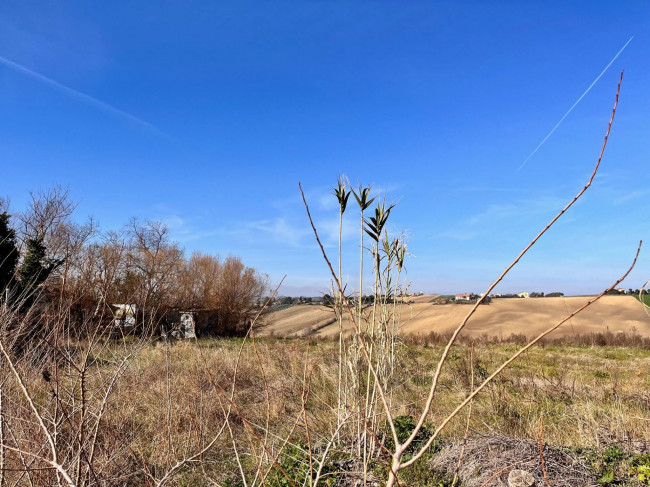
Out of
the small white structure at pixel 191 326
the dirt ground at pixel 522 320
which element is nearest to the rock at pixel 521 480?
the small white structure at pixel 191 326

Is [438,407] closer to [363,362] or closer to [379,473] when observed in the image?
[363,362]

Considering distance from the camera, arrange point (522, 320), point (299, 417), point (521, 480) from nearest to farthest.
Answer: point (299, 417) → point (521, 480) → point (522, 320)

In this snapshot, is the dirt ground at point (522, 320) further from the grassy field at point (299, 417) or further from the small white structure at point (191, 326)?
the small white structure at point (191, 326)

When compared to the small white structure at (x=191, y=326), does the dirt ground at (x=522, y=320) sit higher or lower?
lower

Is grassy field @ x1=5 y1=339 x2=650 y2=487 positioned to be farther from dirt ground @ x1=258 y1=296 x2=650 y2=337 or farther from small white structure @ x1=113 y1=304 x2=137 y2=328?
dirt ground @ x1=258 y1=296 x2=650 y2=337

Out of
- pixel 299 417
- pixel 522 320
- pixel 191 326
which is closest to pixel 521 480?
pixel 299 417

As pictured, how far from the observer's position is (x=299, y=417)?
246 cm

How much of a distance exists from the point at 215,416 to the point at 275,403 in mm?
875

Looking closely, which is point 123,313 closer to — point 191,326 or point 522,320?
point 191,326

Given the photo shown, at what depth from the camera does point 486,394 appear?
6508 millimetres

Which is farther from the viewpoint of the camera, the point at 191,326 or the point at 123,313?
the point at 191,326

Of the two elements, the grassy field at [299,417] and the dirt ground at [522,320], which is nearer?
the grassy field at [299,417]

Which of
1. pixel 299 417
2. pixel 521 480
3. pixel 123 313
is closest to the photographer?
pixel 299 417

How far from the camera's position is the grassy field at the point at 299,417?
2853 mm
